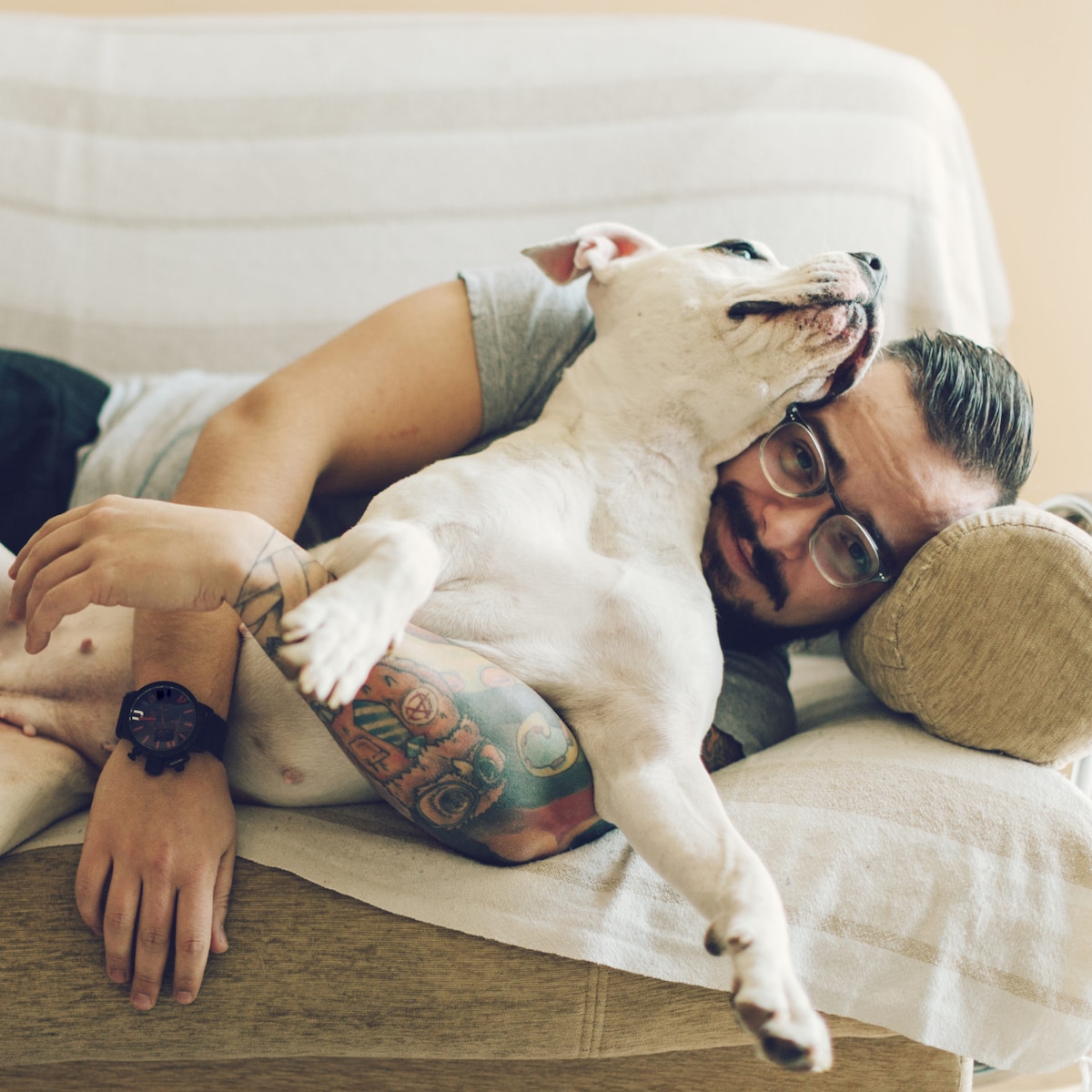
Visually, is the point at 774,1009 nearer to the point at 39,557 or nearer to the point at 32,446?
the point at 39,557

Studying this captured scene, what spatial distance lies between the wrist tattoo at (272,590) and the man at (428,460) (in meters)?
0.09

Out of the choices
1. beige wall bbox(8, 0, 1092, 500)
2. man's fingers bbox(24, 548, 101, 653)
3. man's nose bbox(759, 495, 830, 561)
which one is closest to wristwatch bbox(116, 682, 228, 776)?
man's fingers bbox(24, 548, 101, 653)

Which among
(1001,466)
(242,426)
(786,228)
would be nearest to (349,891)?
(242,426)

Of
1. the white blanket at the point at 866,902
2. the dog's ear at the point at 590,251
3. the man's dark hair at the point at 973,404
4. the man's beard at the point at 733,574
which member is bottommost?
the white blanket at the point at 866,902

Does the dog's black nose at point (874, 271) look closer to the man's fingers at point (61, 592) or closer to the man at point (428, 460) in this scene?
the man at point (428, 460)

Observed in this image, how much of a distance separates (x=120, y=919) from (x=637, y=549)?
0.54 metres

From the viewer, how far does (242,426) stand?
1021mm

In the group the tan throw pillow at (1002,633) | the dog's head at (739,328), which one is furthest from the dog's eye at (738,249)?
the tan throw pillow at (1002,633)

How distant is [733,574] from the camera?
102 centimetres

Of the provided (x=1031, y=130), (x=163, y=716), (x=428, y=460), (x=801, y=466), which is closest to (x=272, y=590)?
(x=163, y=716)

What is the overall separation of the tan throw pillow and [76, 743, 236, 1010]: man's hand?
688mm

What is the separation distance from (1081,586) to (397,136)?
1337 mm

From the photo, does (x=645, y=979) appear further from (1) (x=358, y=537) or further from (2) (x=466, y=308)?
(2) (x=466, y=308)

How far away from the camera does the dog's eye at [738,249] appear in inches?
38.4
